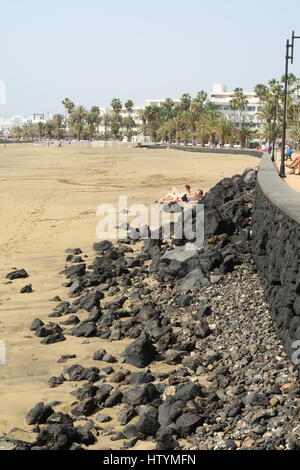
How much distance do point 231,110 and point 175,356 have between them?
16250 cm

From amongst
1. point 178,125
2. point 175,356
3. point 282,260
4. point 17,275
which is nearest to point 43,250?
point 17,275

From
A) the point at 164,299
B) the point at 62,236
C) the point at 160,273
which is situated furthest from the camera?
the point at 62,236

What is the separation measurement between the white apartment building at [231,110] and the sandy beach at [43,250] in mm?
116234

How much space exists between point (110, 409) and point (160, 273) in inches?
220

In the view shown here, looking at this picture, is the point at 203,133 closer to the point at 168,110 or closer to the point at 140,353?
the point at 168,110

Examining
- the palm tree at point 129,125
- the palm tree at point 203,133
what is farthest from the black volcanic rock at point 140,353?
the palm tree at point 129,125

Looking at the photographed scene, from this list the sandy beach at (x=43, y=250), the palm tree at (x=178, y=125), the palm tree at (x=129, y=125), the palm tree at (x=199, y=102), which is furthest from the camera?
the palm tree at (x=129, y=125)

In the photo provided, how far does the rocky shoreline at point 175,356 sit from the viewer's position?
6.66 m

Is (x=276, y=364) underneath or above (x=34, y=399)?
above

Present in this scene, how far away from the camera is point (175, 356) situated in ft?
28.9

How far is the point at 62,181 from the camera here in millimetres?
36219

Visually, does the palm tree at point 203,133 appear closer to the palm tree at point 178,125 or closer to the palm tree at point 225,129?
the palm tree at point 225,129
